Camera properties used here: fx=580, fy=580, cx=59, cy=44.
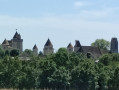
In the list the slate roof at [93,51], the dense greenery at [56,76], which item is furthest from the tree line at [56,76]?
the slate roof at [93,51]

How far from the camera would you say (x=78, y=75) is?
78.8 metres

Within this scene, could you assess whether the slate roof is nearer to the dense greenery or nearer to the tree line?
the dense greenery

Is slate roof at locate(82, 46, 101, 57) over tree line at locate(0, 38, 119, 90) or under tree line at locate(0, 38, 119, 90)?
over

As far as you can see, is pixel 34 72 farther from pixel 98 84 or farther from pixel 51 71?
pixel 98 84

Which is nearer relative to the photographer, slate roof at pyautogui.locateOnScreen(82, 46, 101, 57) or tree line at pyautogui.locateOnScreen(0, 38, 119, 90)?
tree line at pyautogui.locateOnScreen(0, 38, 119, 90)

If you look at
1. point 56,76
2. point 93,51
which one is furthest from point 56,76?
point 93,51

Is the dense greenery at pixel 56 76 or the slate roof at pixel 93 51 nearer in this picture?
the dense greenery at pixel 56 76

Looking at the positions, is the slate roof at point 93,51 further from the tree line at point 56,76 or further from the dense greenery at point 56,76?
the tree line at point 56,76

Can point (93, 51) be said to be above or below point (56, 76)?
above

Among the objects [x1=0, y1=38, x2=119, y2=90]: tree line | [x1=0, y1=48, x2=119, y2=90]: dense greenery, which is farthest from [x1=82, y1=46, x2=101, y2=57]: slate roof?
[x1=0, y1=38, x2=119, y2=90]: tree line

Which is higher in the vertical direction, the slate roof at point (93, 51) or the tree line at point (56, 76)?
the slate roof at point (93, 51)

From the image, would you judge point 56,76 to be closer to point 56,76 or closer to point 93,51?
point 56,76

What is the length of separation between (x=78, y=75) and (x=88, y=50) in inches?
4727

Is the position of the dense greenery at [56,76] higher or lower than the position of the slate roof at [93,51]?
lower
